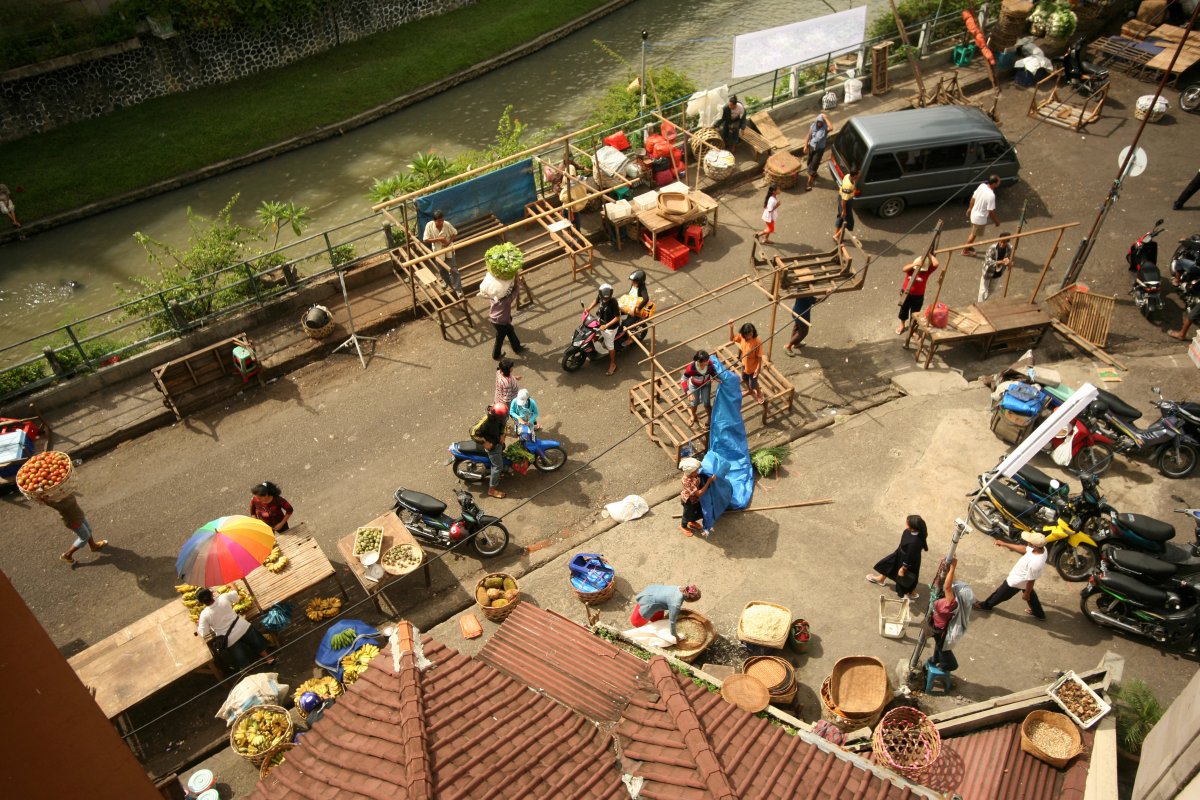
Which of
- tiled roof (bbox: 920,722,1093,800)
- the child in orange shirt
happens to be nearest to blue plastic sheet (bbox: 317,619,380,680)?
tiled roof (bbox: 920,722,1093,800)

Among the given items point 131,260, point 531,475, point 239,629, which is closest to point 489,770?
point 239,629

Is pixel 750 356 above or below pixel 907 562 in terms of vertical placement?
above

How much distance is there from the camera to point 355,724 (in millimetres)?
6094

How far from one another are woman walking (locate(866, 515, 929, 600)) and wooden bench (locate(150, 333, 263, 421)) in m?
10.9

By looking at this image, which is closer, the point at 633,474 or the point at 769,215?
the point at 633,474

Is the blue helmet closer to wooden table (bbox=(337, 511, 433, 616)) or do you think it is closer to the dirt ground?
the dirt ground

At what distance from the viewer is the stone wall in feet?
75.8

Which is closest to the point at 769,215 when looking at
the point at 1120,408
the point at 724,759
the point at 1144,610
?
the point at 1120,408

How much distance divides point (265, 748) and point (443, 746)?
4666 mm

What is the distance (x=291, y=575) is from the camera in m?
10.9

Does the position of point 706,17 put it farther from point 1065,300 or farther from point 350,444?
point 350,444

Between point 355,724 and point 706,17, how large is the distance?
30234 mm

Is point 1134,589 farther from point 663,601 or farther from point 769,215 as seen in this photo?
point 769,215

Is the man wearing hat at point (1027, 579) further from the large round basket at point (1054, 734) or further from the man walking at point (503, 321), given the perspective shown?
the man walking at point (503, 321)
